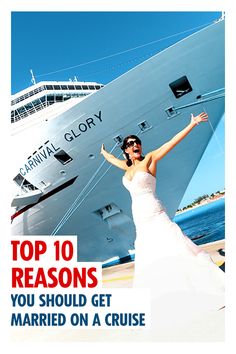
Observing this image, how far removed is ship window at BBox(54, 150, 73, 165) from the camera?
8781 millimetres

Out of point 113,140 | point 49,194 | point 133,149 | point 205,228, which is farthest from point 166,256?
point 205,228

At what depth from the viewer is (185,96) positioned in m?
8.62

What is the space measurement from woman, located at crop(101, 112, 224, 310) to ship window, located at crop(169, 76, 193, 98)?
3767 millimetres

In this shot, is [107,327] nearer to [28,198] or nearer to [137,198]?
[137,198]

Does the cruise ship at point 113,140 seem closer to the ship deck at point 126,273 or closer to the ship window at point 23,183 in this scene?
the ship window at point 23,183

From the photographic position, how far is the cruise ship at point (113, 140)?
8242mm

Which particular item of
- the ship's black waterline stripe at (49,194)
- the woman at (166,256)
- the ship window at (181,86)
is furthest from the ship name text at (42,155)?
the woman at (166,256)

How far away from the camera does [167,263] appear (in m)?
4.85

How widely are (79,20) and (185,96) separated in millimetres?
3098

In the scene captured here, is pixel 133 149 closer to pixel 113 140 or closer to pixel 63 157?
pixel 113 140

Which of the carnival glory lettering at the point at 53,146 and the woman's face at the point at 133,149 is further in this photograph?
the carnival glory lettering at the point at 53,146

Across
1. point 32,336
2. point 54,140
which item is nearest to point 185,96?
point 54,140

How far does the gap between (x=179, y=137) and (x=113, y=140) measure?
3835 millimetres

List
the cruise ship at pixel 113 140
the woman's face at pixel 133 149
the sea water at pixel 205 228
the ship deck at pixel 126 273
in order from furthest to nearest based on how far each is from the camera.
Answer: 1. the sea water at pixel 205 228
2. the cruise ship at pixel 113 140
3. the ship deck at pixel 126 273
4. the woman's face at pixel 133 149
